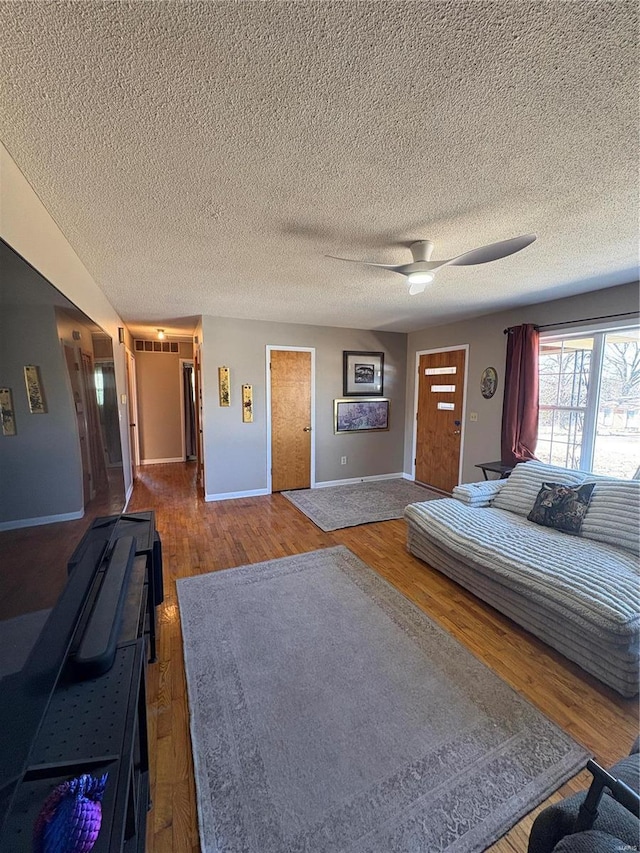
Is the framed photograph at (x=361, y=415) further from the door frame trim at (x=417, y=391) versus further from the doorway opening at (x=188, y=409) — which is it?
the doorway opening at (x=188, y=409)

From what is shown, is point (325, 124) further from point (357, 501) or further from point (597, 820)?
point (357, 501)

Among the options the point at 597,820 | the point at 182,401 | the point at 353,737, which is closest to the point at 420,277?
the point at 597,820

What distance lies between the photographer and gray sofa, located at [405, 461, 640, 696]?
1.69 meters

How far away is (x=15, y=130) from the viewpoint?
1161 mm

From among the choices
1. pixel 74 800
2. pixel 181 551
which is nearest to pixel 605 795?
pixel 74 800

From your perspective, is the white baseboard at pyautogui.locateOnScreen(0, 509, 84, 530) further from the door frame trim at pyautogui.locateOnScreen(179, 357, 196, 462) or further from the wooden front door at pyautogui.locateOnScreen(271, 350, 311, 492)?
the door frame trim at pyautogui.locateOnScreen(179, 357, 196, 462)

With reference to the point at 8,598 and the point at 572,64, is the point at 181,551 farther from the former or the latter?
the point at 572,64

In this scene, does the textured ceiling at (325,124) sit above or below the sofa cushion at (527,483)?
above

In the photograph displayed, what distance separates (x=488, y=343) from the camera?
418cm

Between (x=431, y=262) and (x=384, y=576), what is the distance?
2.27m

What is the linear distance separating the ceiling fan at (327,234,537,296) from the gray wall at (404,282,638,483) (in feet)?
6.06

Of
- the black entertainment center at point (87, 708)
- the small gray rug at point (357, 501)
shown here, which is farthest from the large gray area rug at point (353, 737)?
the small gray rug at point (357, 501)

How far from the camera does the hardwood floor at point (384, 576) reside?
1263mm

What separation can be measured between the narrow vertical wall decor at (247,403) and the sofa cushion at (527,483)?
307cm
